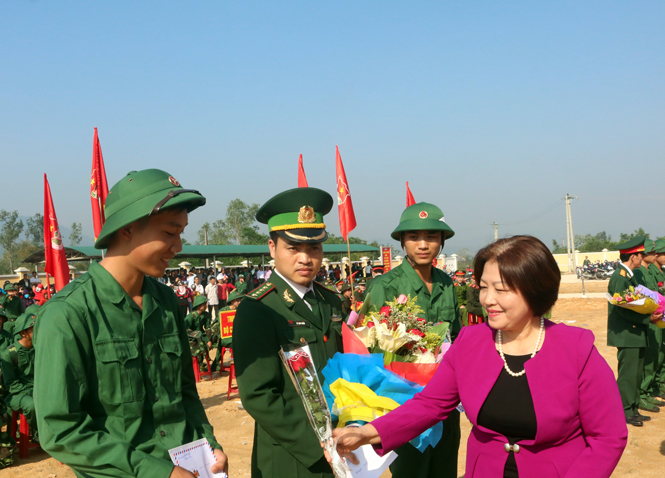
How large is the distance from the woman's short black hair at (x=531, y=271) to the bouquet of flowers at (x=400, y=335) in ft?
2.38

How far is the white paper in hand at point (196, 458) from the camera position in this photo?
1.84 metres

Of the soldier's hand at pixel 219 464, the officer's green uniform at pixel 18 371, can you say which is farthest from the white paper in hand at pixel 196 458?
the officer's green uniform at pixel 18 371

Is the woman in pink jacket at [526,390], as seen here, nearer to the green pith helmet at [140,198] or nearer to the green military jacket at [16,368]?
the green pith helmet at [140,198]

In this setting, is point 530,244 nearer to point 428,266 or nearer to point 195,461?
point 195,461

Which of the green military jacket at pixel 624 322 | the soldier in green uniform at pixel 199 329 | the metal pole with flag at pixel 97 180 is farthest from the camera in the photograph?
the soldier in green uniform at pixel 199 329

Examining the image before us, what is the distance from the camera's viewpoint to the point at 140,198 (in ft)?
6.53

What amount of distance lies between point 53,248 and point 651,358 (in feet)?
26.6

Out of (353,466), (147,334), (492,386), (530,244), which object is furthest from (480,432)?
(147,334)

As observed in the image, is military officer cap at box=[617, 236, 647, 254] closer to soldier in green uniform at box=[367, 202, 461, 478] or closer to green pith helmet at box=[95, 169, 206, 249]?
soldier in green uniform at box=[367, 202, 461, 478]

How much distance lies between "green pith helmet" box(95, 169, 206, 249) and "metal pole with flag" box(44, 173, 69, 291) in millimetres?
4579

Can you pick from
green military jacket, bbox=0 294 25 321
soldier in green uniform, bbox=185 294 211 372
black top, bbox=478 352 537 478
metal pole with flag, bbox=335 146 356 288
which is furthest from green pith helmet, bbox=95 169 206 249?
green military jacket, bbox=0 294 25 321

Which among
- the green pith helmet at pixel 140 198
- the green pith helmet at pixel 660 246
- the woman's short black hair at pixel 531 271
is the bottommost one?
the green pith helmet at pixel 660 246

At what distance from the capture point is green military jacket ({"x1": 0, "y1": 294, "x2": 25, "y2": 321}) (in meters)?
10.4

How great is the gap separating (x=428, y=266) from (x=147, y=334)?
2.45m
